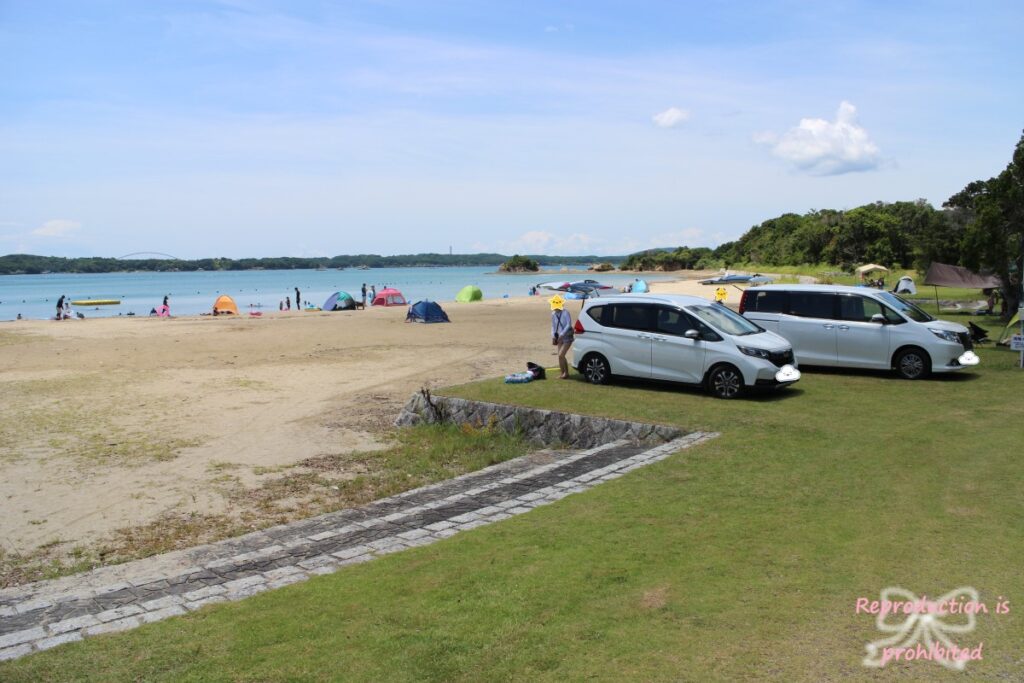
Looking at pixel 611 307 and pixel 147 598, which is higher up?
pixel 611 307

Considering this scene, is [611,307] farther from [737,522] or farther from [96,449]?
[96,449]

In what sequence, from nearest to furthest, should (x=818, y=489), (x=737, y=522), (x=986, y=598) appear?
1. (x=986, y=598)
2. (x=737, y=522)
3. (x=818, y=489)

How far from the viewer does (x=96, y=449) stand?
1219 cm

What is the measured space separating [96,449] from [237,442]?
2.10 m

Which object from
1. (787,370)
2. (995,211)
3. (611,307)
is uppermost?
(995,211)

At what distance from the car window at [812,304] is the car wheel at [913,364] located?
1433 millimetres

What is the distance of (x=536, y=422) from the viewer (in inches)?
472

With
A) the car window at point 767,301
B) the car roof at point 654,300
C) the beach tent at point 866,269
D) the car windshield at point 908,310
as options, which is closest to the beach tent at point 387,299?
the beach tent at point 866,269

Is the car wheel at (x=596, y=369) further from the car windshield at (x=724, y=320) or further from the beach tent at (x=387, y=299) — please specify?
the beach tent at (x=387, y=299)

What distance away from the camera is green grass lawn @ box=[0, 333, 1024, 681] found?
14.0 ft

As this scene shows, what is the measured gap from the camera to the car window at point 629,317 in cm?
1341

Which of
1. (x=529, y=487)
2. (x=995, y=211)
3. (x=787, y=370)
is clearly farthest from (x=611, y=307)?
(x=995, y=211)

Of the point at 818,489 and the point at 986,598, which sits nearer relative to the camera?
the point at 986,598

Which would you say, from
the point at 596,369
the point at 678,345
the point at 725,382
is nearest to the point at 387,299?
the point at 596,369
